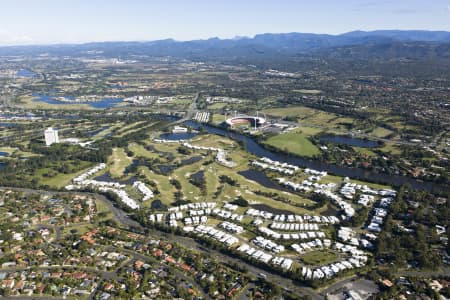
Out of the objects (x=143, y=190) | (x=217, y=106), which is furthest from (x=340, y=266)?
(x=217, y=106)

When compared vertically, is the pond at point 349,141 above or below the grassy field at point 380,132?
below

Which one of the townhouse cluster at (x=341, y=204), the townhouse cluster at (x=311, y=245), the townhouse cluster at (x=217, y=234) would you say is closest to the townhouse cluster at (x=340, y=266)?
the townhouse cluster at (x=311, y=245)

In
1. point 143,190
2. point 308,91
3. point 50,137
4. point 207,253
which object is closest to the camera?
point 207,253

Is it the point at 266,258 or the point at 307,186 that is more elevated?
the point at 307,186

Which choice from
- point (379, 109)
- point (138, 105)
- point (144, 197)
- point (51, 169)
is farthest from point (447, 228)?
point (138, 105)

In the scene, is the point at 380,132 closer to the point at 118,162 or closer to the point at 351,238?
the point at 351,238

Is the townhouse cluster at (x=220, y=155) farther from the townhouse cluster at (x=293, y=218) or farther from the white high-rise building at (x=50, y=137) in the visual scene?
the white high-rise building at (x=50, y=137)
